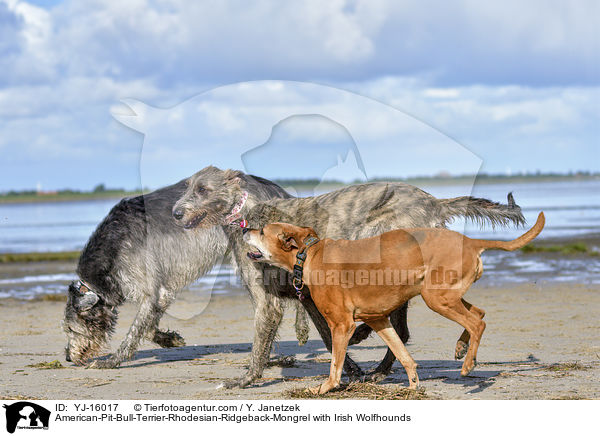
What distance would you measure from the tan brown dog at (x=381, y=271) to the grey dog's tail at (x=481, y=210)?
1.09m

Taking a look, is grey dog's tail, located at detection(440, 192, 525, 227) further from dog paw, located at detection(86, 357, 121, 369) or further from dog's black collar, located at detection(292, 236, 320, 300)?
dog paw, located at detection(86, 357, 121, 369)

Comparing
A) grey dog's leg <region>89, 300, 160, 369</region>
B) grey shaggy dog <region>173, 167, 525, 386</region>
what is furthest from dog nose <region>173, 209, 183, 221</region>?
grey dog's leg <region>89, 300, 160, 369</region>

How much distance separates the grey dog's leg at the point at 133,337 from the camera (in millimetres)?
10898

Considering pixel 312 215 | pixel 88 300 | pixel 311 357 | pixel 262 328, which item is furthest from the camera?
pixel 311 357

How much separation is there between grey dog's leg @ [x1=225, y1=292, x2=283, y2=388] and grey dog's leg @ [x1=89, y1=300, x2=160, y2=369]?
2.54 m

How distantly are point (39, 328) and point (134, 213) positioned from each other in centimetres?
514

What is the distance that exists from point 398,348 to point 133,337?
4604mm

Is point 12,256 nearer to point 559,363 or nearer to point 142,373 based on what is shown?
point 142,373

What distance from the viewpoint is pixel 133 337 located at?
10.9 m

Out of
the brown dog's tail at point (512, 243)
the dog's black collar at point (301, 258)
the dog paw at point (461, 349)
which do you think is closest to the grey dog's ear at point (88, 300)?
the dog's black collar at point (301, 258)

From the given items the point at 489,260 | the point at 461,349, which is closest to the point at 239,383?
the point at 461,349

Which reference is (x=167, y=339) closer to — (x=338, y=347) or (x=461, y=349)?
(x=338, y=347)

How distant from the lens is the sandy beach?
8594 mm
